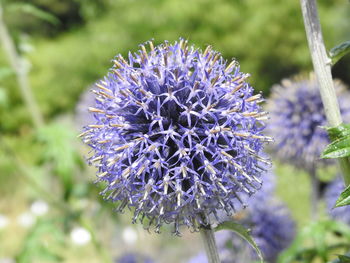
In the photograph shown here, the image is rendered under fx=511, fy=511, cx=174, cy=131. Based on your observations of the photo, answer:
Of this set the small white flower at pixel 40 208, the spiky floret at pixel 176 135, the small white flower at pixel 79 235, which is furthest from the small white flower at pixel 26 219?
the spiky floret at pixel 176 135

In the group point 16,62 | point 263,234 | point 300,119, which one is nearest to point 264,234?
point 263,234

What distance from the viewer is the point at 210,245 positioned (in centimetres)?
158

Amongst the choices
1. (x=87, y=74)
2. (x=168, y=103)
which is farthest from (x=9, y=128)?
(x=168, y=103)

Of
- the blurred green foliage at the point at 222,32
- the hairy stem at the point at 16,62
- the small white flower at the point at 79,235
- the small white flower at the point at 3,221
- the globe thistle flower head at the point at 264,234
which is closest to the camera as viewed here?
the globe thistle flower head at the point at 264,234

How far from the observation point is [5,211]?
12477mm

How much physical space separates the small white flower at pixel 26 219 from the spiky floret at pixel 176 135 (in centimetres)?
956

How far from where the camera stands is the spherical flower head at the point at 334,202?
281 centimetres

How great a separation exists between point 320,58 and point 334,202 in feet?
5.30

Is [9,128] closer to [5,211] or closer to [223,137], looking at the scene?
[5,211]

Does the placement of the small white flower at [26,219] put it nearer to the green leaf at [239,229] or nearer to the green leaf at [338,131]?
the green leaf at [239,229]

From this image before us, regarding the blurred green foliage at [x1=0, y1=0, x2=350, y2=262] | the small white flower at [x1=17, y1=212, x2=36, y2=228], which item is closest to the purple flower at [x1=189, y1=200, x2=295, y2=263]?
the blurred green foliage at [x1=0, y1=0, x2=350, y2=262]

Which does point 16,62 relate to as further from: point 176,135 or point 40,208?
point 40,208

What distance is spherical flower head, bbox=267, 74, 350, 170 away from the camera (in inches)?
123

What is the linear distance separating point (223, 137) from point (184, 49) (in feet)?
1.08
